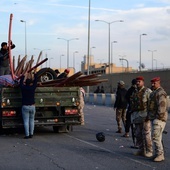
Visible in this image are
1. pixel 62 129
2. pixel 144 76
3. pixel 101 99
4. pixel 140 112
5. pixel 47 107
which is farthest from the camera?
pixel 144 76

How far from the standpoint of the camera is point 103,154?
10.8 metres

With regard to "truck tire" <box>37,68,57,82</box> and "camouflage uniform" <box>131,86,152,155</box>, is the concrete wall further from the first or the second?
"camouflage uniform" <box>131,86,152,155</box>

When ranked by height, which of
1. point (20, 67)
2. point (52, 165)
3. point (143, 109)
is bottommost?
point (52, 165)

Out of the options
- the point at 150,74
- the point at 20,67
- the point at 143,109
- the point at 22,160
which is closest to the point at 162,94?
the point at 143,109

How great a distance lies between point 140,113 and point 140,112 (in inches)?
0.9

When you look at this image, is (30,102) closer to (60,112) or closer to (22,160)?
(60,112)

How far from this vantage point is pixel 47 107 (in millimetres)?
14305

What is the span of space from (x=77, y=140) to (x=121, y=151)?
2.44 metres

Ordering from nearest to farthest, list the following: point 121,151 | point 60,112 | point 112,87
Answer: point 121,151
point 60,112
point 112,87

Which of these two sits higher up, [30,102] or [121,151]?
[30,102]

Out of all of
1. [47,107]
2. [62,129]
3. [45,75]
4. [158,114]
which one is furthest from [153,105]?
[45,75]

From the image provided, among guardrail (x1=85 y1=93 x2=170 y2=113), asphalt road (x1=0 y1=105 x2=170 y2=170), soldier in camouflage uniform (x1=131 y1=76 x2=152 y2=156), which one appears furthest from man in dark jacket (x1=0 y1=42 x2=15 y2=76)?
guardrail (x1=85 y1=93 x2=170 y2=113)

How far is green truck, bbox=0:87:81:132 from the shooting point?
1380cm

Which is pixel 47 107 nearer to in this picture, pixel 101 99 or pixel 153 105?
pixel 153 105
